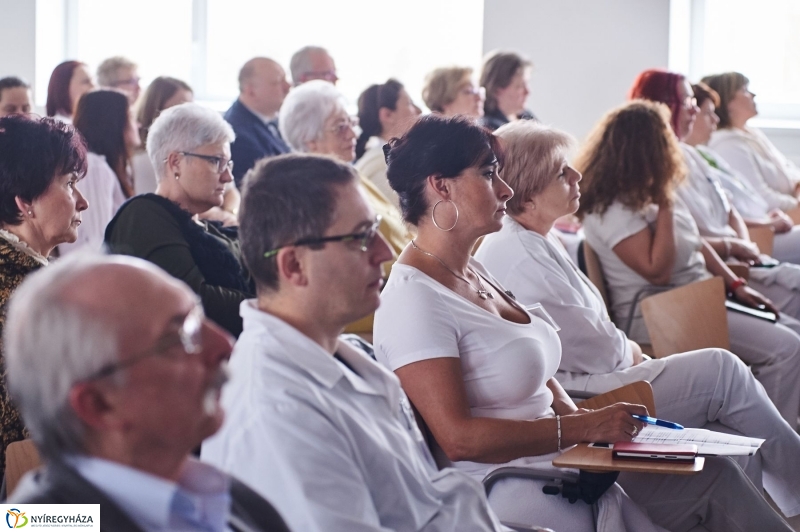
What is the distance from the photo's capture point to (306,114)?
392 cm

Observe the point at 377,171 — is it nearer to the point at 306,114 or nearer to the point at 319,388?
the point at 306,114

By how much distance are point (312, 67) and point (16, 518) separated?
4.51 metres

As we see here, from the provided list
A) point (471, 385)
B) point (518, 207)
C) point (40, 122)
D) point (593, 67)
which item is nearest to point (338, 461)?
point (471, 385)

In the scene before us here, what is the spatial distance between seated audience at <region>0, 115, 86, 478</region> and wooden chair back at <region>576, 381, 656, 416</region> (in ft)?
4.35

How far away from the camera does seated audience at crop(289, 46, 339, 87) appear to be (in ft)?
17.6

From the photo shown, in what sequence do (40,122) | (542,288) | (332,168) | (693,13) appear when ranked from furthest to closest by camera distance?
(693,13), (542,288), (40,122), (332,168)

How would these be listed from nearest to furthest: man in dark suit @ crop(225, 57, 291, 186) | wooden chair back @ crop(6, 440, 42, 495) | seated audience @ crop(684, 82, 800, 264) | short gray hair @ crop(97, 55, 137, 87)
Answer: wooden chair back @ crop(6, 440, 42, 495)
man in dark suit @ crop(225, 57, 291, 186)
seated audience @ crop(684, 82, 800, 264)
short gray hair @ crop(97, 55, 137, 87)

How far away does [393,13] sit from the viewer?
729 centimetres

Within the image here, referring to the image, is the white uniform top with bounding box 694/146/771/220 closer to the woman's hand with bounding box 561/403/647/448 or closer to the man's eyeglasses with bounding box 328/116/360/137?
the man's eyeglasses with bounding box 328/116/360/137

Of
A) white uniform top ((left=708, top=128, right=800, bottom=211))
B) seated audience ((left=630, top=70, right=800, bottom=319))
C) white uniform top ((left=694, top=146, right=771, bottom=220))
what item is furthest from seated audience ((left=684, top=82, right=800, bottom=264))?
seated audience ((left=630, top=70, right=800, bottom=319))

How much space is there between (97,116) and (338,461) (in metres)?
3.02

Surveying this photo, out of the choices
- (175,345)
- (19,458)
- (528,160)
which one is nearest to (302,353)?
A: (175,345)

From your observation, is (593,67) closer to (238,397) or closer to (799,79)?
(799,79)

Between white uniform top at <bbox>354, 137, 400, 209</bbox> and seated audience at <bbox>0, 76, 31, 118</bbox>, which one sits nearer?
white uniform top at <bbox>354, 137, 400, 209</bbox>
